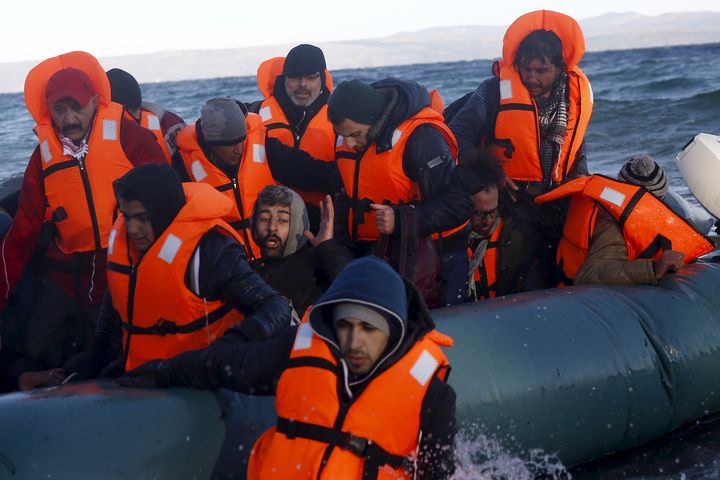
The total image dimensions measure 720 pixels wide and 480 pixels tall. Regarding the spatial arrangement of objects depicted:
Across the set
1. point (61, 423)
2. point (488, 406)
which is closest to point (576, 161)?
point (488, 406)

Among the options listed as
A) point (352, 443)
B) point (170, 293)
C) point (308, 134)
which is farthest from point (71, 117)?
point (352, 443)

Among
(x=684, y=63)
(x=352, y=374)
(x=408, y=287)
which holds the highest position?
(x=408, y=287)

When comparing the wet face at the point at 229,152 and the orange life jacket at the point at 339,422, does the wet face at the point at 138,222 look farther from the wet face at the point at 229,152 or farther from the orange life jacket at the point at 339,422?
the wet face at the point at 229,152

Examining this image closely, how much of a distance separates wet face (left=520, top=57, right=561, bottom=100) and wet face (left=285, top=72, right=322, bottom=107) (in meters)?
0.98

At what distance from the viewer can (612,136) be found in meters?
13.6

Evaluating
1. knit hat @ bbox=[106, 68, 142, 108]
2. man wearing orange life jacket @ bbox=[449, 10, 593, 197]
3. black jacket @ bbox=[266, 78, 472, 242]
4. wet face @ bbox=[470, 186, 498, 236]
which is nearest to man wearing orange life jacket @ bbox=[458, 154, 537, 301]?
wet face @ bbox=[470, 186, 498, 236]

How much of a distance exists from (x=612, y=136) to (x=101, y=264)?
10.4m

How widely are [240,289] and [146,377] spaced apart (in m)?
0.39

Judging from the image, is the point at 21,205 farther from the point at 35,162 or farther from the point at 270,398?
the point at 270,398

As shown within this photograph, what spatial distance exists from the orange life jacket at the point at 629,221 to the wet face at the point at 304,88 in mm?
1263

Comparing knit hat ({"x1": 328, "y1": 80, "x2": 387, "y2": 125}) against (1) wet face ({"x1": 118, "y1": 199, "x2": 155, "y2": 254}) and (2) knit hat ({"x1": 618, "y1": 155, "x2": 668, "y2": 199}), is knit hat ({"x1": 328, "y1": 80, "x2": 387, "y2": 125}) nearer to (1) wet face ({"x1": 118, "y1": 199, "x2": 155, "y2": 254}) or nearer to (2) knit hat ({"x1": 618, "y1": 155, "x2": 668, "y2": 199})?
(1) wet face ({"x1": 118, "y1": 199, "x2": 155, "y2": 254})

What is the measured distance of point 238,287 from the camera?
3129mm

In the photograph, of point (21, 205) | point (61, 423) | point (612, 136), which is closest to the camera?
point (61, 423)

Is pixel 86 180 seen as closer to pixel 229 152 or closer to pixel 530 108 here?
pixel 229 152
